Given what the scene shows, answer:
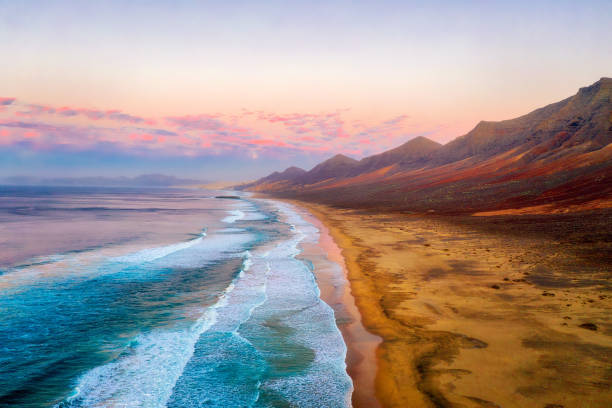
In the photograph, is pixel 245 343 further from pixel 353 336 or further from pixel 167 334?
pixel 353 336

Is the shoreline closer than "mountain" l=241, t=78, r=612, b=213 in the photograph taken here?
Result: Yes

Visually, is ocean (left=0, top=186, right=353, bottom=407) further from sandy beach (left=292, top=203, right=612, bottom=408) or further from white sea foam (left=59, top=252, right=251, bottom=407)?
sandy beach (left=292, top=203, right=612, bottom=408)

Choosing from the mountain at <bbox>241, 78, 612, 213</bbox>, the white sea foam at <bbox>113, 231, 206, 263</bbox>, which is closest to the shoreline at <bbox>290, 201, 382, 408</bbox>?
the white sea foam at <bbox>113, 231, 206, 263</bbox>

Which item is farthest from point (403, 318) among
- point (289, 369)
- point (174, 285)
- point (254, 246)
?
point (254, 246)

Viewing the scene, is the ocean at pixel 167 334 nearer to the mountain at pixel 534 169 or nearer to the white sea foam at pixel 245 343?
the white sea foam at pixel 245 343

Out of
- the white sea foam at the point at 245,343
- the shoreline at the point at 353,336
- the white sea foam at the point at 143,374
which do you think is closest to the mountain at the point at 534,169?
the shoreline at the point at 353,336

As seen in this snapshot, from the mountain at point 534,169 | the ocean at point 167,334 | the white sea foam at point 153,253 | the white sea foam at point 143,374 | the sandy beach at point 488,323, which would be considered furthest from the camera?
the mountain at point 534,169
